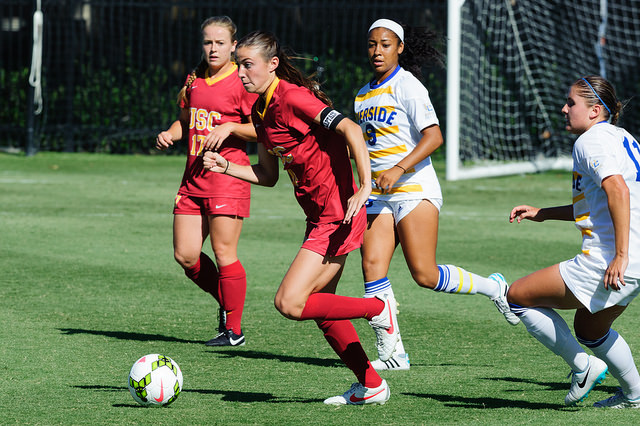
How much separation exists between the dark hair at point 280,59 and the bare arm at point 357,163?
13.2 inches

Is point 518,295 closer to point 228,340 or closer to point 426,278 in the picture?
point 426,278

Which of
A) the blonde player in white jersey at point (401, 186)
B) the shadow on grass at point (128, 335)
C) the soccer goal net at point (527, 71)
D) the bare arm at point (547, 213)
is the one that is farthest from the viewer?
the soccer goal net at point (527, 71)

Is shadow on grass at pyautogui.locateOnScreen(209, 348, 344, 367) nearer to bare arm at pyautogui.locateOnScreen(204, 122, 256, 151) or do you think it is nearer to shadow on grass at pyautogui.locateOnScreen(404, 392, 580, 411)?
shadow on grass at pyautogui.locateOnScreen(404, 392, 580, 411)

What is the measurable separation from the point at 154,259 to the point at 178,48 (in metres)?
12.6

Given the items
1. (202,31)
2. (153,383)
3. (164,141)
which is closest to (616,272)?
(153,383)

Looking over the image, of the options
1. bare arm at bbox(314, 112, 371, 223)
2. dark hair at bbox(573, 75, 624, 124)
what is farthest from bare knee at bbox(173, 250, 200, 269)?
dark hair at bbox(573, 75, 624, 124)

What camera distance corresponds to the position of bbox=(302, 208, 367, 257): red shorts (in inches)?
204

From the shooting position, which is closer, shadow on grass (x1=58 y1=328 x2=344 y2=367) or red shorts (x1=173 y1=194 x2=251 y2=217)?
shadow on grass (x1=58 y1=328 x2=344 y2=367)

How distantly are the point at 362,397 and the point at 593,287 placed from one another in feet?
4.29

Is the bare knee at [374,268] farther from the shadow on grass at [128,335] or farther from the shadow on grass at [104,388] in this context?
the shadow on grass at [104,388]

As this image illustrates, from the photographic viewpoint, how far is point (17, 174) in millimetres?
18141

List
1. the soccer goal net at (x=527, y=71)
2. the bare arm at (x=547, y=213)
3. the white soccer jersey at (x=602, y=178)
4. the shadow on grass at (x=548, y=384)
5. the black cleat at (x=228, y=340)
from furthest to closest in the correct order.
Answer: the soccer goal net at (x=527, y=71) → the black cleat at (x=228, y=340) → the shadow on grass at (x=548, y=384) → the bare arm at (x=547, y=213) → the white soccer jersey at (x=602, y=178)

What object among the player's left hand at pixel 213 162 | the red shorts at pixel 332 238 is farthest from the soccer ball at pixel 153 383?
the player's left hand at pixel 213 162

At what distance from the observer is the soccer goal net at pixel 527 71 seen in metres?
18.0
